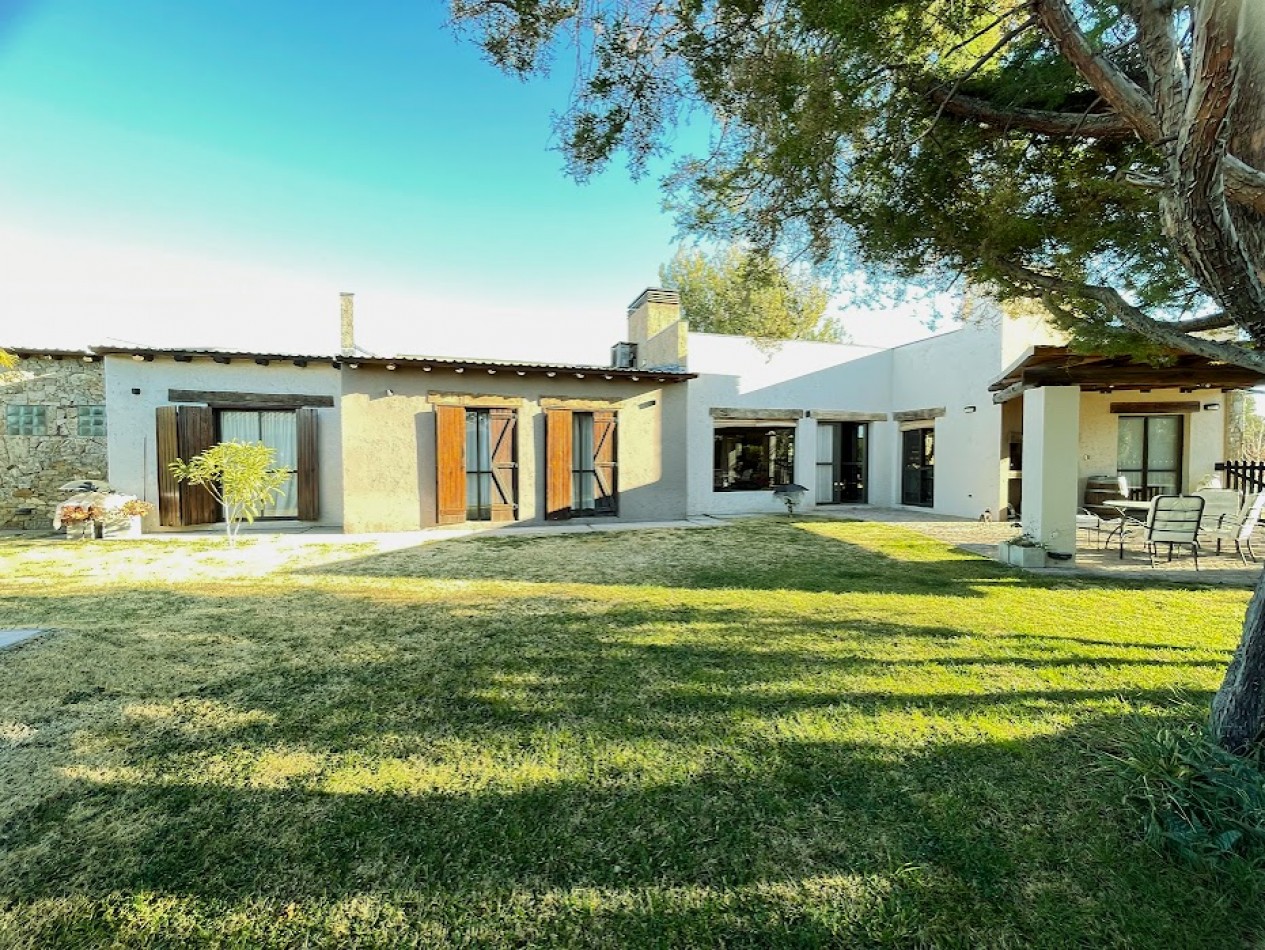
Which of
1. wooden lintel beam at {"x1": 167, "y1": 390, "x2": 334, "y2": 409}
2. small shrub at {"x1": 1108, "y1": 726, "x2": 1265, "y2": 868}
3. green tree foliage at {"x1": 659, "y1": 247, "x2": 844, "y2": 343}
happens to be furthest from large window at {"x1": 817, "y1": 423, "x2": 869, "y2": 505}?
small shrub at {"x1": 1108, "y1": 726, "x2": 1265, "y2": 868}

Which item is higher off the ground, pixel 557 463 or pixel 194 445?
pixel 194 445

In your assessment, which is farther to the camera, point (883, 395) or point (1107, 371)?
point (883, 395)

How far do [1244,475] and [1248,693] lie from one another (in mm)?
13515

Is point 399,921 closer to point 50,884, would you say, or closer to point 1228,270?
point 50,884

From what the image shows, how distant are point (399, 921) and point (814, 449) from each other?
14357 mm

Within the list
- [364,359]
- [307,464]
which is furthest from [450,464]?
[307,464]

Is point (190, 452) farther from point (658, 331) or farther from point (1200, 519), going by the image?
point (1200, 519)

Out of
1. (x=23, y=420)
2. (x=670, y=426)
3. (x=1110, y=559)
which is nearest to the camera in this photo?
(x=1110, y=559)

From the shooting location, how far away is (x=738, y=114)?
483 cm

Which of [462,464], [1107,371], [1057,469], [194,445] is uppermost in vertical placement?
[1107,371]

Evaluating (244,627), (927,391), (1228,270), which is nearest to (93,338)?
(244,627)

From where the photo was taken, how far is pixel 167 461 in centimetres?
1051

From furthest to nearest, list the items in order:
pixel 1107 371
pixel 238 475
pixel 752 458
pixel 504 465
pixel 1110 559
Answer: pixel 752 458 → pixel 504 465 → pixel 238 475 → pixel 1110 559 → pixel 1107 371

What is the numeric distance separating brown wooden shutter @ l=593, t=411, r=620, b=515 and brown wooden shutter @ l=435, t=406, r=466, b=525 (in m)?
2.73
